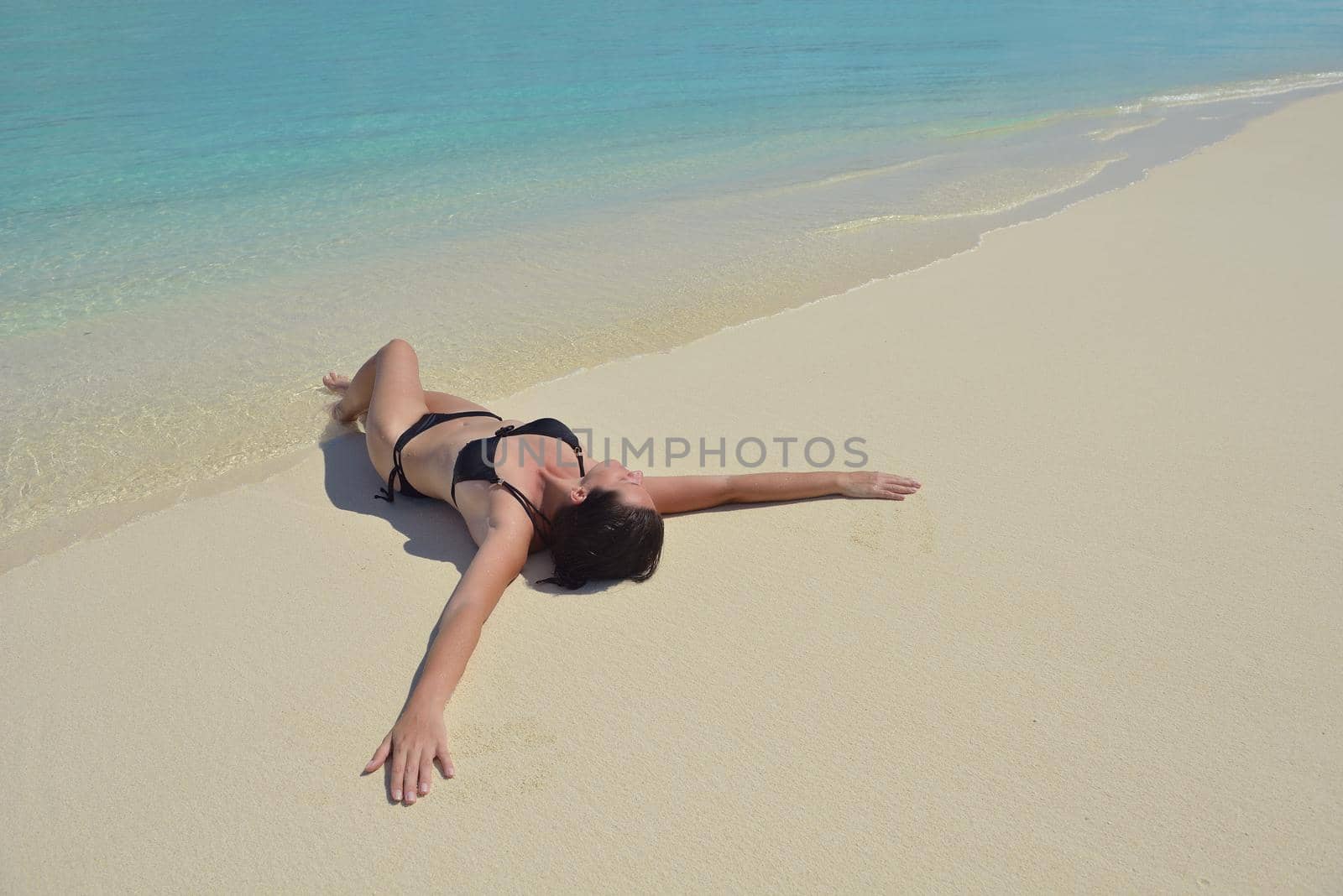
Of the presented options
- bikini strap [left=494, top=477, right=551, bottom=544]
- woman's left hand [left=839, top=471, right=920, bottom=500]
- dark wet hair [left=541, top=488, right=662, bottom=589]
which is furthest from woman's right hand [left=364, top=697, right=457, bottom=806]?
woman's left hand [left=839, top=471, right=920, bottom=500]

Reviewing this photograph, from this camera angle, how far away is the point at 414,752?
8.25 feet

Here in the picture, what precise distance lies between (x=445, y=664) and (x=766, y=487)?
1.52 metres

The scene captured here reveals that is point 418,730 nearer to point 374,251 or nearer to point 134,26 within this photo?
point 374,251

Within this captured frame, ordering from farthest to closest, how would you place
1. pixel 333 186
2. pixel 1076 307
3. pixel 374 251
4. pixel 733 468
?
pixel 333 186 < pixel 374 251 < pixel 1076 307 < pixel 733 468

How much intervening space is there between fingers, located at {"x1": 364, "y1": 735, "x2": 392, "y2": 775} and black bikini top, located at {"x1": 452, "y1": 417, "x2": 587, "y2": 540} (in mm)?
1006

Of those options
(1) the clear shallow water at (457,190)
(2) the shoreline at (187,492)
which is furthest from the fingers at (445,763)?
(1) the clear shallow water at (457,190)

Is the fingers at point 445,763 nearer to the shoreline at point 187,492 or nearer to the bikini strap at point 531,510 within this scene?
the bikini strap at point 531,510

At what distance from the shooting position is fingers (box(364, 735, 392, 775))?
2514mm

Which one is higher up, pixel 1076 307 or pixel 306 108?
pixel 306 108

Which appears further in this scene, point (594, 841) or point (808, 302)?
point (808, 302)

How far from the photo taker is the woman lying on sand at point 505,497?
8.81 ft

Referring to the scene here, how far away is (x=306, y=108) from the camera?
496 inches

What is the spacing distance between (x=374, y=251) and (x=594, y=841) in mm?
5988

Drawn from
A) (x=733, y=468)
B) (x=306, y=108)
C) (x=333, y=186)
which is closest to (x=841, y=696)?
(x=733, y=468)
